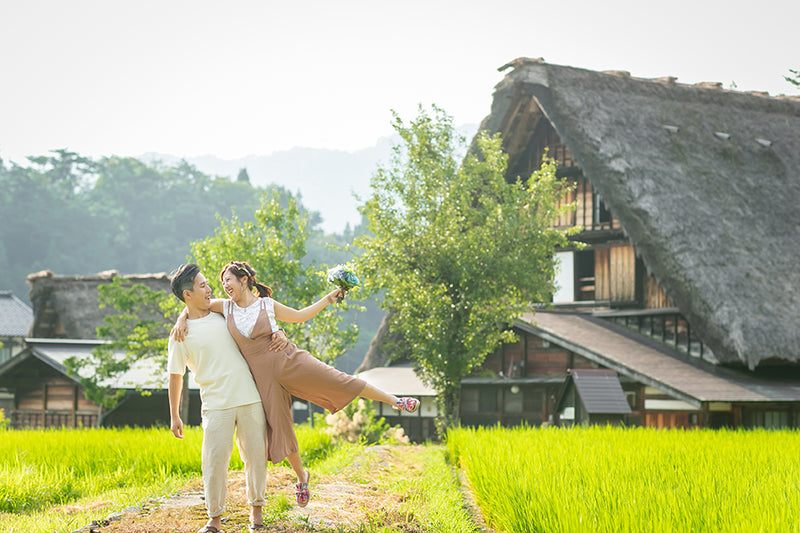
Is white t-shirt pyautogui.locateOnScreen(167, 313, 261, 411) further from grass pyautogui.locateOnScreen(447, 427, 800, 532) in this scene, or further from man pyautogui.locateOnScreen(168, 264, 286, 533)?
grass pyautogui.locateOnScreen(447, 427, 800, 532)

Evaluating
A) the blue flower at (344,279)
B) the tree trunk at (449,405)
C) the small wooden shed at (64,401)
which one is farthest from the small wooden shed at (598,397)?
the small wooden shed at (64,401)

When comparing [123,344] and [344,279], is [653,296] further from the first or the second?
[344,279]

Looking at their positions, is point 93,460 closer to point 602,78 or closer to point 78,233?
point 602,78

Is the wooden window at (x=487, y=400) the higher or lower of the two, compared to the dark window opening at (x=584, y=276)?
lower

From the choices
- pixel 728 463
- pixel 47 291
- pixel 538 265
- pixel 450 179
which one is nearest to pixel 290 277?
pixel 450 179

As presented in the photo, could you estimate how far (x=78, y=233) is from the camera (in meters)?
57.5

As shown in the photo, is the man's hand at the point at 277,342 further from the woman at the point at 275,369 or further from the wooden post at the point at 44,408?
the wooden post at the point at 44,408

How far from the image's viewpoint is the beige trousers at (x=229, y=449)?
475cm

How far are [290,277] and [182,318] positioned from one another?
1176 cm

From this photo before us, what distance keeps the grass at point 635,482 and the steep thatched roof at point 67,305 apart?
75.0ft

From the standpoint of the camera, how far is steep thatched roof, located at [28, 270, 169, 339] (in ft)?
92.5

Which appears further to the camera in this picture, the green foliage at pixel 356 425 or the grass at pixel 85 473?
the green foliage at pixel 356 425

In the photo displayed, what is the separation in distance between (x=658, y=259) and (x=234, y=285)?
1149cm

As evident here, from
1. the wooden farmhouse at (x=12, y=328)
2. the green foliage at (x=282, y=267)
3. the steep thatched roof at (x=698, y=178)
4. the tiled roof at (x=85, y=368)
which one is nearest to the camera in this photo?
the steep thatched roof at (x=698, y=178)
